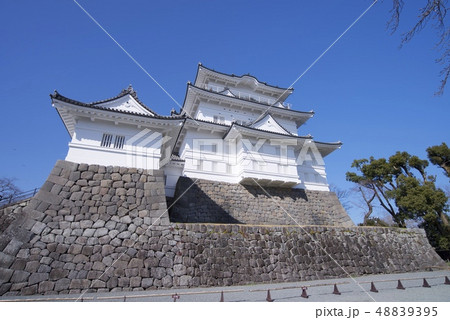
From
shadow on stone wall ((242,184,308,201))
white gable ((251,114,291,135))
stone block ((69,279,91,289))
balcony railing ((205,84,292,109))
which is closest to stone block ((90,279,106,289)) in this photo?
stone block ((69,279,91,289))

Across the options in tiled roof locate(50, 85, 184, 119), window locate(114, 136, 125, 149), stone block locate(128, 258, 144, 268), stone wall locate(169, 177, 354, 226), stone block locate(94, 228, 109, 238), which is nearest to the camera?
stone block locate(128, 258, 144, 268)

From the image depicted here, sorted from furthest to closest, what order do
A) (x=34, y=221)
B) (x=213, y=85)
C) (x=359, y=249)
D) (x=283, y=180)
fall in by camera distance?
Answer: (x=213, y=85) → (x=283, y=180) → (x=359, y=249) → (x=34, y=221)

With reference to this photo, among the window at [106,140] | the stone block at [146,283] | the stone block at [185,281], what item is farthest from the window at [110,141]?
the stone block at [185,281]

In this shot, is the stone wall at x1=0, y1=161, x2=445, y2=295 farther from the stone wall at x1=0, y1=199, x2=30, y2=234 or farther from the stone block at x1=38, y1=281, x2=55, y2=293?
the stone wall at x1=0, y1=199, x2=30, y2=234

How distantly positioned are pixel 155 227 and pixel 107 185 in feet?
7.78

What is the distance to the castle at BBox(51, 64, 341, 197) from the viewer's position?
28.1 ft

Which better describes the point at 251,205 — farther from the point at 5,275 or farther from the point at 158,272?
the point at 5,275

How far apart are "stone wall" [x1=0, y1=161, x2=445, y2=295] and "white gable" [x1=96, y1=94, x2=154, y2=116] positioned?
273 centimetres

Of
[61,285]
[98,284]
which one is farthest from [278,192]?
[61,285]

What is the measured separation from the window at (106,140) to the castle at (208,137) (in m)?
0.04

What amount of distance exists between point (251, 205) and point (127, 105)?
8957mm
